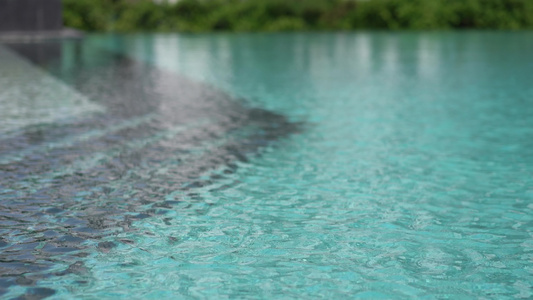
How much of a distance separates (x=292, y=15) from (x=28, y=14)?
975 inches

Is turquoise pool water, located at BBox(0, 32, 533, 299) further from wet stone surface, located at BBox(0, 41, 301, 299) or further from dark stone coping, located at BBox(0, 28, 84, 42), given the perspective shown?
dark stone coping, located at BBox(0, 28, 84, 42)

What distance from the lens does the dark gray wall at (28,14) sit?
31.8 m

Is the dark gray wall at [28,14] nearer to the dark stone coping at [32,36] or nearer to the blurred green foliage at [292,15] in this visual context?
the dark stone coping at [32,36]

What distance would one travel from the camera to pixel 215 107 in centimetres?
1070

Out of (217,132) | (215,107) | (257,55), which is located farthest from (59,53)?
(217,132)

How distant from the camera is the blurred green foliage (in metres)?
50.7

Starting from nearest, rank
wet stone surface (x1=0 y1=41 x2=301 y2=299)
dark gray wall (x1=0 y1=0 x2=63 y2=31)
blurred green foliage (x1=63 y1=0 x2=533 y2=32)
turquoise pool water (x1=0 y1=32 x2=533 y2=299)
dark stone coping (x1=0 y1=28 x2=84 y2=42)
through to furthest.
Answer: turquoise pool water (x1=0 y1=32 x2=533 y2=299) → wet stone surface (x1=0 y1=41 x2=301 y2=299) → dark stone coping (x1=0 y1=28 x2=84 y2=42) → dark gray wall (x1=0 y1=0 x2=63 y2=31) → blurred green foliage (x1=63 y1=0 x2=533 y2=32)

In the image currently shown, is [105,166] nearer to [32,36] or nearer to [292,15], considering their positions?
[32,36]

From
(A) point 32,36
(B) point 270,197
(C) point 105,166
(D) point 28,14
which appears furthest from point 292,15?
(B) point 270,197

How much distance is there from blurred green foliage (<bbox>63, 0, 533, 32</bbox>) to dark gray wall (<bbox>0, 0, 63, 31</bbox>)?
1867cm

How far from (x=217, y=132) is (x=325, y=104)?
10.1ft

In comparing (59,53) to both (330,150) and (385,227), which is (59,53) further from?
(385,227)

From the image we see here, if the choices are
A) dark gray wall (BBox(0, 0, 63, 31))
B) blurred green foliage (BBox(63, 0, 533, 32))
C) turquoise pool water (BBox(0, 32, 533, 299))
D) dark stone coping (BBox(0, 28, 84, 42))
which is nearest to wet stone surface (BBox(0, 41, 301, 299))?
turquoise pool water (BBox(0, 32, 533, 299))

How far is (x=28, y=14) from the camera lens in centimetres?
3209
